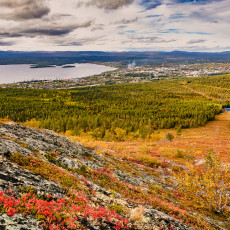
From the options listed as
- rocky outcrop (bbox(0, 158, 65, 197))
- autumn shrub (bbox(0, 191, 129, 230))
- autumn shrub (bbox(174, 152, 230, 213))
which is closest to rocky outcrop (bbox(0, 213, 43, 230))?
autumn shrub (bbox(0, 191, 129, 230))

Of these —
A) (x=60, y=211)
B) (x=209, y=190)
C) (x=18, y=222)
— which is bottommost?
(x=209, y=190)

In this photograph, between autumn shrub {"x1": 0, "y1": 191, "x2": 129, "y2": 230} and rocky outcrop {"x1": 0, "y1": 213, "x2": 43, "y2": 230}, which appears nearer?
rocky outcrop {"x1": 0, "y1": 213, "x2": 43, "y2": 230}

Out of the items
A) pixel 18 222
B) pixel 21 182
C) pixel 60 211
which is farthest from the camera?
pixel 21 182

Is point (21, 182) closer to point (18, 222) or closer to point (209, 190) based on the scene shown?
point (18, 222)

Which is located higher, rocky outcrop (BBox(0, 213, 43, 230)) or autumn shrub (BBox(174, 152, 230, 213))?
rocky outcrop (BBox(0, 213, 43, 230))

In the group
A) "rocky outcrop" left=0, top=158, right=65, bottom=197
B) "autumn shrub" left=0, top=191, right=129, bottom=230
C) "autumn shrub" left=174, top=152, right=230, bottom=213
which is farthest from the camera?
"autumn shrub" left=174, top=152, right=230, bottom=213

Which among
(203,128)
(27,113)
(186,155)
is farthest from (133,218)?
(27,113)

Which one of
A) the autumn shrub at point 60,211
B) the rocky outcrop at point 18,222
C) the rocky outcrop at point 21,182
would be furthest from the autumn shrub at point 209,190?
the rocky outcrop at point 18,222

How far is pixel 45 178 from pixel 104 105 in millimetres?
167112

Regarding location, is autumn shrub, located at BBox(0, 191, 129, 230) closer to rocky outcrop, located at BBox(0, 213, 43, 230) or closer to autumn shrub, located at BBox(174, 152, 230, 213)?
rocky outcrop, located at BBox(0, 213, 43, 230)

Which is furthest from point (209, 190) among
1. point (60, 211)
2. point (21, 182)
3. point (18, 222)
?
point (18, 222)

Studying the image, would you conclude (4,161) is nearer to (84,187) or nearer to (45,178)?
(45,178)

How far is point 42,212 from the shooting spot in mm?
7508

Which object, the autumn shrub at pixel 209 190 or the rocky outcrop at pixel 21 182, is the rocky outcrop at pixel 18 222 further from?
the autumn shrub at pixel 209 190
